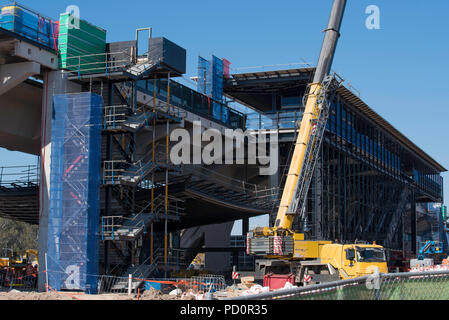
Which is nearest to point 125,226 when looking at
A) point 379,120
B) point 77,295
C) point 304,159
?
point 77,295

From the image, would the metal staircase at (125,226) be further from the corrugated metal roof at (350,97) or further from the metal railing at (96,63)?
the corrugated metal roof at (350,97)

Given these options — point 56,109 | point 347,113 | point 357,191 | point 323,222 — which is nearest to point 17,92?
point 56,109

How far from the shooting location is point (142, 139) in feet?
132

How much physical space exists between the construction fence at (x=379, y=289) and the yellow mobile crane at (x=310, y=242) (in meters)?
15.9

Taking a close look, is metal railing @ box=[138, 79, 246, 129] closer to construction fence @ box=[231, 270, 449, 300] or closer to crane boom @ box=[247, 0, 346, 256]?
crane boom @ box=[247, 0, 346, 256]

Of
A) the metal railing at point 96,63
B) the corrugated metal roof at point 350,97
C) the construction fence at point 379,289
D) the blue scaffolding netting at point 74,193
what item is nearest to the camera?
the construction fence at point 379,289

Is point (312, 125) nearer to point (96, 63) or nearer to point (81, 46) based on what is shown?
point (96, 63)

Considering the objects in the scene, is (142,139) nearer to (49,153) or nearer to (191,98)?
(191,98)

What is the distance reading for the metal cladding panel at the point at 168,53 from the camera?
33.8m

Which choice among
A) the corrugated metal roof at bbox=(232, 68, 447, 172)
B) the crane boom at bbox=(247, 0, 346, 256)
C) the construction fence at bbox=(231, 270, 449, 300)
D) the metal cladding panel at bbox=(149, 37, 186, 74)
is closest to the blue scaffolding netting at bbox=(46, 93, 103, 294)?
the metal cladding panel at bbox=(149, 37, 186, 74)

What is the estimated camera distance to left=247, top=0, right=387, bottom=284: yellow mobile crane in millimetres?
26047

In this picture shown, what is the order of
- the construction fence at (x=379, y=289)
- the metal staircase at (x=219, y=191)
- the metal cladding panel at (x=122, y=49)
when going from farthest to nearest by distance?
the metal staircase at (x=219, y=191) → the metal cladding panel at (x=122, y=49) → the construction fence at (x=379, y=289)

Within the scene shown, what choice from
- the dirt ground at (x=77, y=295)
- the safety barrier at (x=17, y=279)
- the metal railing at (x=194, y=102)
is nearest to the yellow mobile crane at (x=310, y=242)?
the dirt ground at (x=77, y=295)
